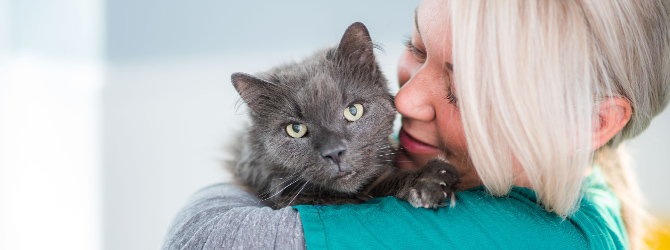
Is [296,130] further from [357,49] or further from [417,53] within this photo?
[417,53]

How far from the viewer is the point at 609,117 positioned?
4.50ft

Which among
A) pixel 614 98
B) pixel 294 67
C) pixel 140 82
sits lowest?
pixel 140 82

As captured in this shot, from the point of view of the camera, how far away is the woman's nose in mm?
1537

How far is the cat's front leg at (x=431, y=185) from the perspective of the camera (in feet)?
4.18

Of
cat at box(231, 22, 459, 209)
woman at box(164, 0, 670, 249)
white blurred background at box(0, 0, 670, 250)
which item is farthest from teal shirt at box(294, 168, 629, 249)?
white blurred background at box(0, 0, 670, 250)

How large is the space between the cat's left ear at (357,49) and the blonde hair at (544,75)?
42 centimetres

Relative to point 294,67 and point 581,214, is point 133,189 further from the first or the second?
point 581,214

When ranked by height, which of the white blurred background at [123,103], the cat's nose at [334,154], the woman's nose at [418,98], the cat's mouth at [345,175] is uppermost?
the woman's nose at [418,98]

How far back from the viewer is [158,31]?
131 inches

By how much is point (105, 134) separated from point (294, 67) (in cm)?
237

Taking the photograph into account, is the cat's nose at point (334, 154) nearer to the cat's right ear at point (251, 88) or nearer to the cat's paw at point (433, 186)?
the cat's paw at point (433, 186)

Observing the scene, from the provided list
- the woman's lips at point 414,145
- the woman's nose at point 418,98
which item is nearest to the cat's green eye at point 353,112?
the woman's nose at point 418,98

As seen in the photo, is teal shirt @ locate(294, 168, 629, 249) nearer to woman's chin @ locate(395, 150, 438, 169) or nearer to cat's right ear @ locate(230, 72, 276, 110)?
woman's chin @ locate(395, 150, 438, 169)

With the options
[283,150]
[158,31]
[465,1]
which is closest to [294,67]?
[283,150]
